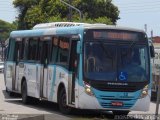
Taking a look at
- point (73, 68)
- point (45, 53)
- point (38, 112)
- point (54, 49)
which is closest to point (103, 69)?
point (73, 68)

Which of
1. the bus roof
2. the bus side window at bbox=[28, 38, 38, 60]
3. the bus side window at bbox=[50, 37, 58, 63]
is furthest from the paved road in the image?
the bus roof

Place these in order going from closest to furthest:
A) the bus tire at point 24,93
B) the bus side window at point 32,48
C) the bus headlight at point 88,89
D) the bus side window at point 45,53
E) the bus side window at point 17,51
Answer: the bus headlight at point 88,89 → the bus side window at point 45,53 → the bus side window at point 32,48 → the bus tire at point 24,93 → the bus side window at point 17,51

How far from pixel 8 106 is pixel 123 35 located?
6263 mm

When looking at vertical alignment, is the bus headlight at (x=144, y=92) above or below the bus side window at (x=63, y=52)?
below

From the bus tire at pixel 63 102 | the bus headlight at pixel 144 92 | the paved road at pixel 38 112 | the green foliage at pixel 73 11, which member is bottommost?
the paved road at pixel 38 112

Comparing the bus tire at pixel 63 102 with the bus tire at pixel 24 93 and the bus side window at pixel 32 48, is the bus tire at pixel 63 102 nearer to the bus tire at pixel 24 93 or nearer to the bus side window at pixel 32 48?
the bus side window at pixel 32 48

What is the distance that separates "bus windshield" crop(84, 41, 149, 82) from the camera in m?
17.2

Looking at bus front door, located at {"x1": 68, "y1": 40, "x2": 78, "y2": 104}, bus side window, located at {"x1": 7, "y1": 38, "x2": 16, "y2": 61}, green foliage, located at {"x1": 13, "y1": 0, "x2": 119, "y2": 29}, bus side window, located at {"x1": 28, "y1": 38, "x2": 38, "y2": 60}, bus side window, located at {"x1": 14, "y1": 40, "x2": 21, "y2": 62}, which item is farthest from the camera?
green foliage, located at {"x1": 13, "y1": 0, "x2": 119, "y2": 29}

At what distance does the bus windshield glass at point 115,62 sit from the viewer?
17250mm

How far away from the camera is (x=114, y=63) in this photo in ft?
57.0

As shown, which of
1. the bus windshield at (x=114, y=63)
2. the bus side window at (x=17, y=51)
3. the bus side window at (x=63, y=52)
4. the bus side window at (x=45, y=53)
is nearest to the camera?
the bus windshield at (x=114, y=63)

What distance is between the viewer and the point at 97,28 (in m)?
17.7

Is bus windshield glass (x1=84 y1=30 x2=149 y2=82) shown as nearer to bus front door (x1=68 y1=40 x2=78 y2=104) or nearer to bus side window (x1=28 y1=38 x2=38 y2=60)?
bus front door (x1=68 y1=40 x2=78 y2=104)

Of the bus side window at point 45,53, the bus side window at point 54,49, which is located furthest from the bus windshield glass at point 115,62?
the bus side window at point 45,53
